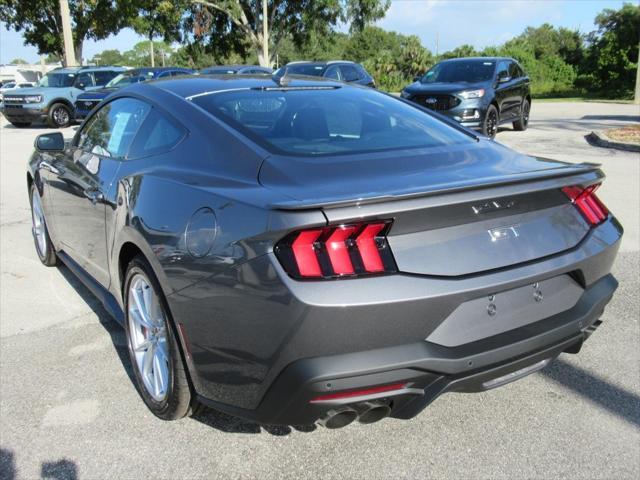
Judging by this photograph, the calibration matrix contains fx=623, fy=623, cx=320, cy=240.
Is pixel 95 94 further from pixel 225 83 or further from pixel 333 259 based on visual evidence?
pixel 333 259

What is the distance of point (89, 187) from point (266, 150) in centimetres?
149

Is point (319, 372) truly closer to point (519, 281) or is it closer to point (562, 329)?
point (519, 281)

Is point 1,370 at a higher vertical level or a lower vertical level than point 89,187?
lower

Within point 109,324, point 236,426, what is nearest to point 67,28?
point 109,324

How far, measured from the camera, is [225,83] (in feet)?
11.2

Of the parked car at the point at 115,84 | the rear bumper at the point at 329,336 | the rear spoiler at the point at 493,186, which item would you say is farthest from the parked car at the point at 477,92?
the rear bumper at the point at 329,336

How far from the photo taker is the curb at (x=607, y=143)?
11406mm

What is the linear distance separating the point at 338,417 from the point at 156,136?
1.74 meters

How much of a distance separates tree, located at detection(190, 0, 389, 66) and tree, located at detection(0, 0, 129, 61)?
474 cm

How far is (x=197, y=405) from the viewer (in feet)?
9.05

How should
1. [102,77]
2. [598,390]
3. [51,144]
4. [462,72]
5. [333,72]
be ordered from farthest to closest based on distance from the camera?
[102,77] < [333,72] < [462,72] < [51,144] < [598,390]

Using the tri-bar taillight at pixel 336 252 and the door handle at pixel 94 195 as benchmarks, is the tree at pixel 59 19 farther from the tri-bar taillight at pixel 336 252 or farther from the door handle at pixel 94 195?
the tri-bar taillight at pixel 336 252

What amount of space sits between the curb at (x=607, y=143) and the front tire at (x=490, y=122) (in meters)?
1.98

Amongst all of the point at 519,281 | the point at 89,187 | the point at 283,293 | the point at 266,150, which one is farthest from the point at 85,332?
the point at 519,281
